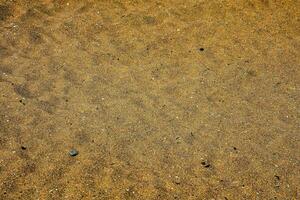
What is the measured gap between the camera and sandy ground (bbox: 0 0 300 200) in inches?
187

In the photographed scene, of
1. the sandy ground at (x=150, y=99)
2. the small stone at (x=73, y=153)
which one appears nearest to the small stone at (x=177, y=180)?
the sandy ground at (x=150, y=99)

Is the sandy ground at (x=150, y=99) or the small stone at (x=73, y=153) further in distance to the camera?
the small stone at (x=73, y=153)

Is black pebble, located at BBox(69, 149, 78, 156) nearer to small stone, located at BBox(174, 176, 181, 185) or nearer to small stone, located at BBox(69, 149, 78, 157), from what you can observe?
small stone, located at BBox(69, 149, 78, 157)

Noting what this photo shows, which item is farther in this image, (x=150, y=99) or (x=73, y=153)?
(x=150, y=99)

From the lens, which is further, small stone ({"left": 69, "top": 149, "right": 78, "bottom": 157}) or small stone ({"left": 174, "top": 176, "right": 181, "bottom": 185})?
small stone ({"left": 69, "top": 149, "right": 78, "bottom": 157})

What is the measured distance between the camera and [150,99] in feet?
18.6

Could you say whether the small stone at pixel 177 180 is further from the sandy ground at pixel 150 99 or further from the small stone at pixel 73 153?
the small stone at pixel 73 153

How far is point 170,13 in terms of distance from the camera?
7223 millimetres

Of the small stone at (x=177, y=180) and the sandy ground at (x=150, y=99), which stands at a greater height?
the sandy ground at (x=150, y=99)

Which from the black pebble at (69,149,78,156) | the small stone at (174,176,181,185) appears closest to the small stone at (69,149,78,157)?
the black pebble at (69,149,78,156)

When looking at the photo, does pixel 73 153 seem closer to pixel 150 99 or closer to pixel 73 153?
pixel 73 153

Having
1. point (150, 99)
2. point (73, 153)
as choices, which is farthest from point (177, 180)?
point (150, 99)

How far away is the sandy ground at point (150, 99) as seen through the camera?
475 centimetres

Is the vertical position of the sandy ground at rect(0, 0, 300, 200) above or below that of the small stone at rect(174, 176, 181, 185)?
above
